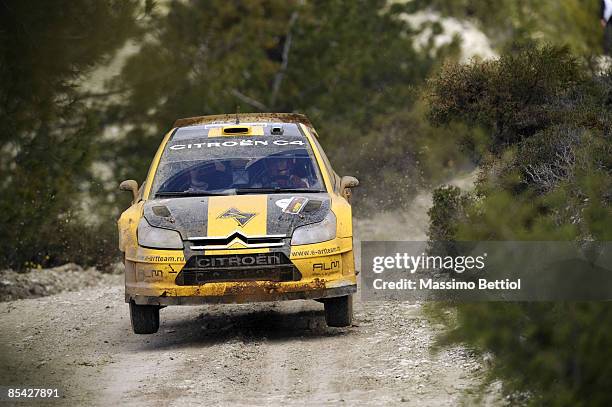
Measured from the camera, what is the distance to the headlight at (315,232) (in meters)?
10.1

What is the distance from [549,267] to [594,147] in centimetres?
517

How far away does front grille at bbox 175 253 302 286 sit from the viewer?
10.0m

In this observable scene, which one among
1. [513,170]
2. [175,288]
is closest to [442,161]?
[513,170]

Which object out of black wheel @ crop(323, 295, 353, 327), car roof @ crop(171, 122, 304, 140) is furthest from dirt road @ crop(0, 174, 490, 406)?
car roof @ crop(171, 122, 304, 140)

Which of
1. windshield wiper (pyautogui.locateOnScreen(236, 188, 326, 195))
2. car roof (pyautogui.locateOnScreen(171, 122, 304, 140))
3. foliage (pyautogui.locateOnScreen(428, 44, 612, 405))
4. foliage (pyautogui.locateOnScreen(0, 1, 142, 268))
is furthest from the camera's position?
foliage (pyautogui.locateOnScreen(0, 1, 142, 268))

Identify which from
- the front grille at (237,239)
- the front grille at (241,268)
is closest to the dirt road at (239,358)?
the front grille at (241,268)

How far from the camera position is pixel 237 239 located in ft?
33.0

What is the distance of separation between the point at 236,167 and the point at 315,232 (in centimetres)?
151

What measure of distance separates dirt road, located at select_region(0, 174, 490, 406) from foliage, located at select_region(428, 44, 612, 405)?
1.23 meters

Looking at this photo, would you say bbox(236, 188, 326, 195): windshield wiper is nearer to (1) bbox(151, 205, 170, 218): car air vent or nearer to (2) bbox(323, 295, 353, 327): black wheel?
(1) bbox(151, 205, 170, 218): car air vent

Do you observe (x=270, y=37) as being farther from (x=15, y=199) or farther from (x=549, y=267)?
(x=549, y=267)

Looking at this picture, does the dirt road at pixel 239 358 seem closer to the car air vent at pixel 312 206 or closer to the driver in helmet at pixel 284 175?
the car air vent at pixel 312 206

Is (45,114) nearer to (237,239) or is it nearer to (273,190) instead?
(273,190)

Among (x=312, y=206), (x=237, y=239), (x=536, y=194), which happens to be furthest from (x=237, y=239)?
(x=536, y=194)
